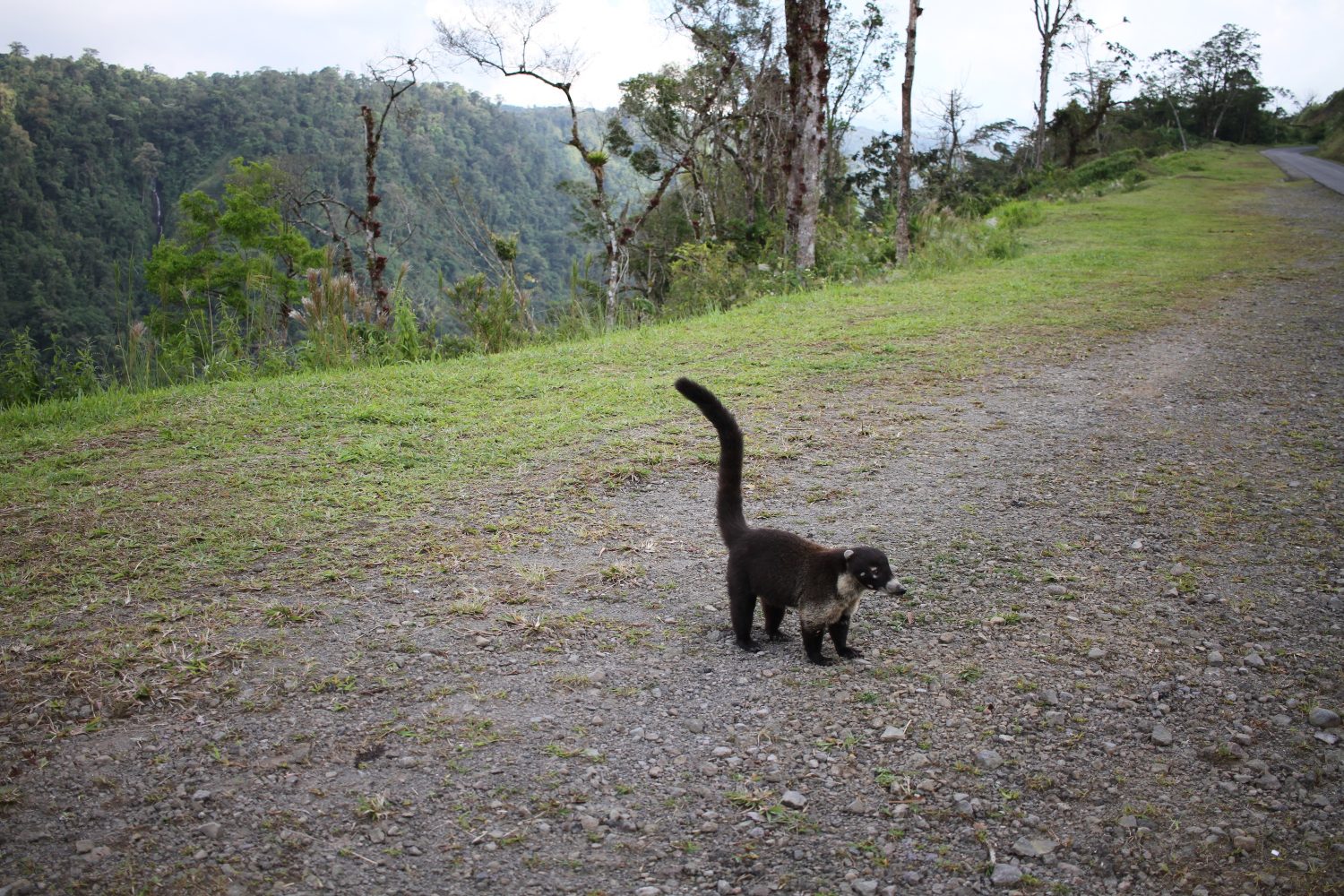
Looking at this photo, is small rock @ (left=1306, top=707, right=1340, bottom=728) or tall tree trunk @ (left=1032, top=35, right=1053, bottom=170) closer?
small rock @ (left=1306, top=707, right=1340, bottom=728)

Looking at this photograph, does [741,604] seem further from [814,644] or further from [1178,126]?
[1178,126]

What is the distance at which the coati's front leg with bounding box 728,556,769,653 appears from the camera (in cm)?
338

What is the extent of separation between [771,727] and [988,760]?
2.31 feet

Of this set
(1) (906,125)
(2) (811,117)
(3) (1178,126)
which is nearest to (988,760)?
(2) (811,117)

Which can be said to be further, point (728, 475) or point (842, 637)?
point (728, 475)

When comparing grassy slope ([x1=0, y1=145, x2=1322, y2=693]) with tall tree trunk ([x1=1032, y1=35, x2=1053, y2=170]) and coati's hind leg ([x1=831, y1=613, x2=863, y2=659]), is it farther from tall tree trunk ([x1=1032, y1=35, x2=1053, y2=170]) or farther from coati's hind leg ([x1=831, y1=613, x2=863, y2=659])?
tall tree trunk ([x1=1032, y1=35, x2=1053, y2=170])

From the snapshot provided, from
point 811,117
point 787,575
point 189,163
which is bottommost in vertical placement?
point 787,575

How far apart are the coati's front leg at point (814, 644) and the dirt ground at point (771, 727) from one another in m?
0.10

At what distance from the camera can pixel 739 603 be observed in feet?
11.1

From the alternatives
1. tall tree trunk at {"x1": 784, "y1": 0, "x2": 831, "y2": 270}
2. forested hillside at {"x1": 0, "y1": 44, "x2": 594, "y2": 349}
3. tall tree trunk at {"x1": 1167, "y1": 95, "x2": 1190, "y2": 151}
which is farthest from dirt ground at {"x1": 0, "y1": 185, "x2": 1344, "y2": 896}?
tall tree trunk at {"x1": 1167, "y1": 95, "x2": 1190, "y2": 151}

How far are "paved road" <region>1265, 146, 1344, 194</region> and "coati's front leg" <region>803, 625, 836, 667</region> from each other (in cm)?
2368

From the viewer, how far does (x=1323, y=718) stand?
110 inches

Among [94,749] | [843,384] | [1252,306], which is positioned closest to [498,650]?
[94,749]

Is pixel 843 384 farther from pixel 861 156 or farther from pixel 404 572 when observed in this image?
pixel 861 156
